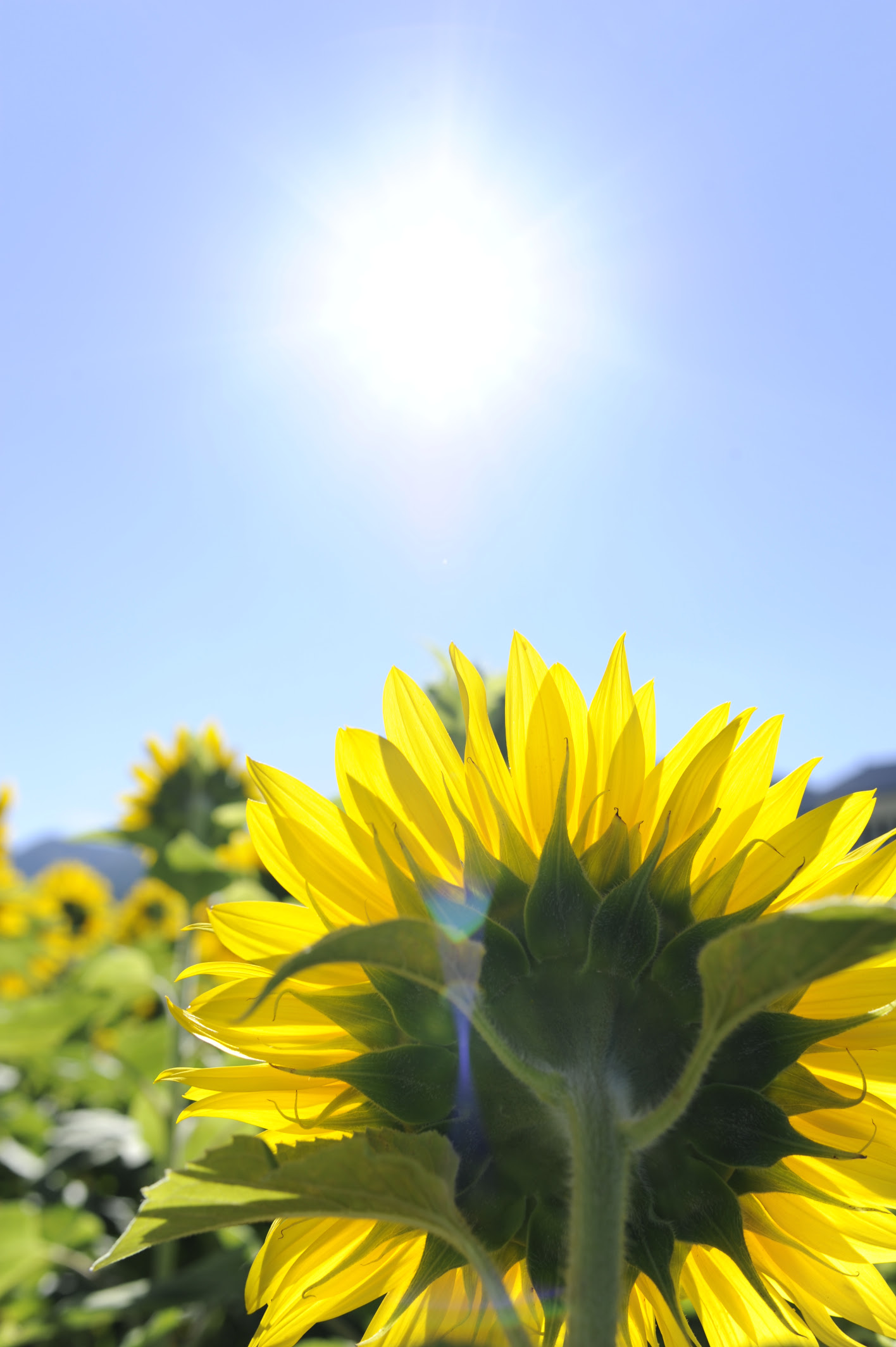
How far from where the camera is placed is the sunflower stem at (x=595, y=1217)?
24.3 inches

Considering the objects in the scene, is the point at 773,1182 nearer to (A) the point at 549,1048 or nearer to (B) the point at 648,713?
(A) the point at 549,1048

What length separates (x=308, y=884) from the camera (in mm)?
936

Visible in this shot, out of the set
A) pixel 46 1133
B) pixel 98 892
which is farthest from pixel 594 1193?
pixel 98 892

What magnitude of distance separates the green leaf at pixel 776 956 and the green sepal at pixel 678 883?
224 millimetres

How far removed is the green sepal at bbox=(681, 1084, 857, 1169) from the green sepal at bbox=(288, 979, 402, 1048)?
0.27m

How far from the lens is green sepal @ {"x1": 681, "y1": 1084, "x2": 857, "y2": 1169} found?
2.66 feet

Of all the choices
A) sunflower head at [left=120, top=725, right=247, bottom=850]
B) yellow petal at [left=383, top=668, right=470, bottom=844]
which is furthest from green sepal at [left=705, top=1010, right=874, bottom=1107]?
sunflower head at [left=120, top=725, right=247, bottom=850]

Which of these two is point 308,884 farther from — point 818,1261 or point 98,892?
point 98,892

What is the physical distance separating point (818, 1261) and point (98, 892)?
39.7 feet

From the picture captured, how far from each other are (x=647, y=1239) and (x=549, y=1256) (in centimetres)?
9

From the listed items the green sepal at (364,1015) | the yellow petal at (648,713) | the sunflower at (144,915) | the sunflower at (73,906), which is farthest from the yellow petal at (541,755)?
the sunflower at (73,906)

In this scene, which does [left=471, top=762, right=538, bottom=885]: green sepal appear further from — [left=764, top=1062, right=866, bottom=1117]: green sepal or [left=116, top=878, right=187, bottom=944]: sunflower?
[left=116, top=878, right=187, bottom=944]: sunflower

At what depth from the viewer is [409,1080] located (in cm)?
84

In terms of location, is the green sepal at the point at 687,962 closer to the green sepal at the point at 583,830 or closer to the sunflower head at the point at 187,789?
the green sepal at the point at 583,830
